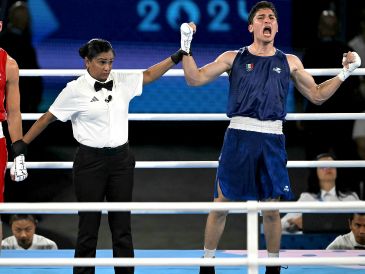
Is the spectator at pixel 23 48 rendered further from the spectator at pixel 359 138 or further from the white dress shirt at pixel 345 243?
the white dress shirt at pixel 345 243

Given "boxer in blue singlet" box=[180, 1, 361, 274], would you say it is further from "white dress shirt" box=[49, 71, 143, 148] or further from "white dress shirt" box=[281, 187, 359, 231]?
"white dress shirt" box=[281, 187, 359, 231]

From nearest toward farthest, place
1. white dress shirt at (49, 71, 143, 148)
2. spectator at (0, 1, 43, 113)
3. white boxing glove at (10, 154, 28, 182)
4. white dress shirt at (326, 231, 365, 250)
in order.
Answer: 1. white dress shirt at (49, 71, 143, 148)
2. white boxing glove at (10, 154, 28, 182)
3. white dress shirt at (326, 231, 365, 250)
4. spectator at (0, 1, 43, 113)

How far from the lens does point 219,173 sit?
4320 millimetres

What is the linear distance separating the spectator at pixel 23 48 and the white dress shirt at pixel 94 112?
2.69 metres

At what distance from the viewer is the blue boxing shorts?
4254 mm

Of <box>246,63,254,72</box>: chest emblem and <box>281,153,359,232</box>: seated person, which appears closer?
<box>246,63,254,72</box>: chest emblem

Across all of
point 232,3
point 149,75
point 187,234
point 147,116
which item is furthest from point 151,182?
point 149,75

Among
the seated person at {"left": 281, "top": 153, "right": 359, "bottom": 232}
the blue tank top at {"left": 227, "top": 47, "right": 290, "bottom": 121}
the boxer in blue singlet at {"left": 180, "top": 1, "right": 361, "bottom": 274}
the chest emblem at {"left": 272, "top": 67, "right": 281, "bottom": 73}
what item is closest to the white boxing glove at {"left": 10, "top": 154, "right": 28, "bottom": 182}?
the boxer in blue singlet at {"left": 180, "top": 1, "right": 361, "bottom": 274}

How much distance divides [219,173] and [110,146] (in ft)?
1.54

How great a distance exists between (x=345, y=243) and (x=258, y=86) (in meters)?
1.68

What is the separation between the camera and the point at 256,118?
425cm

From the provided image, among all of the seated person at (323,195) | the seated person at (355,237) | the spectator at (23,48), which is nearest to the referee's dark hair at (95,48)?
the seated person at (355,237)

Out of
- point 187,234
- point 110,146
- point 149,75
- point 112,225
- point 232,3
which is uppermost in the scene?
point 232,3

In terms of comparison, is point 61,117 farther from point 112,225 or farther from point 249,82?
point 249,82
